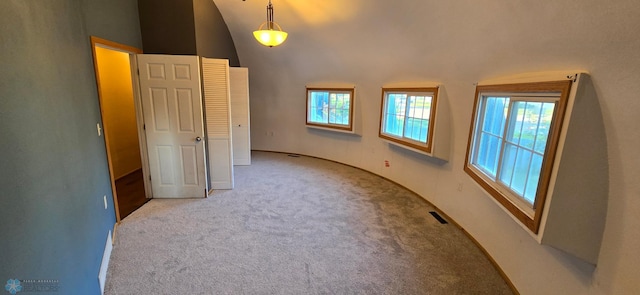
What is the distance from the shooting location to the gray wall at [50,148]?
3.87 feet

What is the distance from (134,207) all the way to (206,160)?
1061 millimetres

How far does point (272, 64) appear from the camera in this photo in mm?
5918

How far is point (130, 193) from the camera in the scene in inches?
157

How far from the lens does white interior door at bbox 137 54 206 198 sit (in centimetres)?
344

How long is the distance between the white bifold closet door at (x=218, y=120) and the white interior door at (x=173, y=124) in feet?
0.97

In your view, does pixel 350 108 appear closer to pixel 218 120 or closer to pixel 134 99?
pixel 218 120

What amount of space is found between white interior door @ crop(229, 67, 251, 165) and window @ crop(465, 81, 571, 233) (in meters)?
3.95

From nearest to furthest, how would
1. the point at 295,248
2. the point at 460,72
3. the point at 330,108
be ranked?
the point at 295,248 → the point at 460,72 → the point at 330,108

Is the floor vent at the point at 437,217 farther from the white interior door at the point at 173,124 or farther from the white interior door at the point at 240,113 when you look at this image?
the white interior door at the point at 240,113

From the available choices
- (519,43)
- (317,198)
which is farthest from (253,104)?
(519,43)

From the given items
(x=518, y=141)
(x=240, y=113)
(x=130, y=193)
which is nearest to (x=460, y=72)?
(x=518, y=141)

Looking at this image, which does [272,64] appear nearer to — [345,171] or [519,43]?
[345,171]

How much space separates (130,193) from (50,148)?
2.74m

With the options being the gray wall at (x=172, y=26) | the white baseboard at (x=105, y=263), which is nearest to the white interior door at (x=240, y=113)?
the gray wall at (x=172, y=26)
